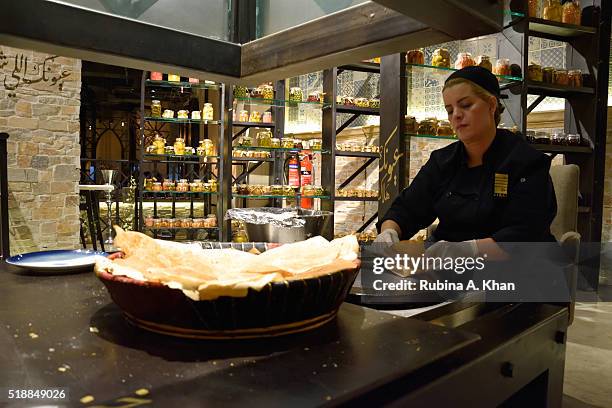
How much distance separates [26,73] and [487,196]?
15.2 feet

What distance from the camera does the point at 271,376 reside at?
45 cm

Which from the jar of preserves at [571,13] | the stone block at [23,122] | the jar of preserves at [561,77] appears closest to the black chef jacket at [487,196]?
the jar of preserves at [561,77]

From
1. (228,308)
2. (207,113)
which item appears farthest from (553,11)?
(228,308)

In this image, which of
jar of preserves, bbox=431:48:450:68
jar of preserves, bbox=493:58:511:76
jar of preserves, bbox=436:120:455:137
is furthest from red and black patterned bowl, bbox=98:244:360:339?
jar of preserves, bbox=493:58:511:76

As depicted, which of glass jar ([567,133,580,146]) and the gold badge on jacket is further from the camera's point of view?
glass jar ([567,133,580,146])

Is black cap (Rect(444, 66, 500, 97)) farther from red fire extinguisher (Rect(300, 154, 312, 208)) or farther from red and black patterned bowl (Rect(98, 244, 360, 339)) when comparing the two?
red fire extinguisher (Rect(300, 154, 312, 208))

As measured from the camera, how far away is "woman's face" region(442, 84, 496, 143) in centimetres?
167

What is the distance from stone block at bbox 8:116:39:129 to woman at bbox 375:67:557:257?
13.6 ft

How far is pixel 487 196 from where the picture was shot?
5.47 feet

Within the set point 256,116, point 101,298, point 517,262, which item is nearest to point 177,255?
point 101,298

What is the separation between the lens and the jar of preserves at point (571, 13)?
394cm

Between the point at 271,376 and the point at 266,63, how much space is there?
34.0 inches

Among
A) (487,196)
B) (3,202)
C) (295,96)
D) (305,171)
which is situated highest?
(295,96)

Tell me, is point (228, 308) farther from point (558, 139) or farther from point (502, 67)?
point (558, 139)
